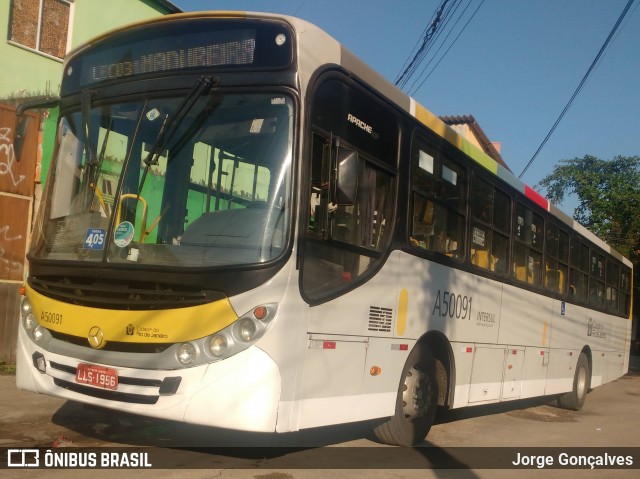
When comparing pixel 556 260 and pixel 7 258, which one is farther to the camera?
pixel 556 260

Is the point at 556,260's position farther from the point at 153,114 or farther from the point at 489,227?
the point at 153,114

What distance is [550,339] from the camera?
417 inches

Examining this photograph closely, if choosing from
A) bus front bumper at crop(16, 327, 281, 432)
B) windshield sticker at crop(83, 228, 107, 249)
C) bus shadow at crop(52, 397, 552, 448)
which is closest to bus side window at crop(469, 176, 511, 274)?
bus shadow at crop(52, 397, 552, 448)

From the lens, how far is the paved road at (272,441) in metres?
5.55

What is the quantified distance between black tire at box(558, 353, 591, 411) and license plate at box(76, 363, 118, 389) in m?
9.29

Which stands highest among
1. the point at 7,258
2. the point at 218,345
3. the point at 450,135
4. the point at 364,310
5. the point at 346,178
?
the point at 450,135

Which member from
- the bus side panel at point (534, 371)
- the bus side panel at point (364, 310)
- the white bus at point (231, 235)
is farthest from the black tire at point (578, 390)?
the bus side panel at point (364, 310)

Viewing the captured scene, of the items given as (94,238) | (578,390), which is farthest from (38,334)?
(578,390)

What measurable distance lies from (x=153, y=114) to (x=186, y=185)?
23.2 inches

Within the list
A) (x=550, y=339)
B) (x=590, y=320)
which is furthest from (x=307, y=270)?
(x=590, y=320)

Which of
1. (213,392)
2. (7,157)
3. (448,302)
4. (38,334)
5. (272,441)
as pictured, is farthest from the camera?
(7,157)

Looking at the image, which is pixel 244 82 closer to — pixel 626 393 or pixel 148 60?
pixel 148 60

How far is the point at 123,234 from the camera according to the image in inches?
201

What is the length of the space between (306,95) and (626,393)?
47.1 feet
